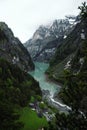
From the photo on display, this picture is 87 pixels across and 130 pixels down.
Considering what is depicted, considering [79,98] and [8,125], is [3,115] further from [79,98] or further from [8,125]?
[79,98]

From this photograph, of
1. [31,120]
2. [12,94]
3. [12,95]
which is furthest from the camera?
[31,120]

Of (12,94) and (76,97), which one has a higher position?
(12,94)

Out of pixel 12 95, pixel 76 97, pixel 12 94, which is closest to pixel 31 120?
pixel 12 94

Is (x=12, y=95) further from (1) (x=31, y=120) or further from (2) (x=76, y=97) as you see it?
(2) (x=76, y=97)

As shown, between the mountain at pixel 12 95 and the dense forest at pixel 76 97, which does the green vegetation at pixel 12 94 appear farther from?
the dense forest at pixel 76 97

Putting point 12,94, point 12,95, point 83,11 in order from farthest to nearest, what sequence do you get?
point 12,94 < point 12,95 < point 83,11

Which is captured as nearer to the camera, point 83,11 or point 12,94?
point 83,11

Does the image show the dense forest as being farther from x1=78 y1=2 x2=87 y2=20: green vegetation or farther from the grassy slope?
the grassy slope

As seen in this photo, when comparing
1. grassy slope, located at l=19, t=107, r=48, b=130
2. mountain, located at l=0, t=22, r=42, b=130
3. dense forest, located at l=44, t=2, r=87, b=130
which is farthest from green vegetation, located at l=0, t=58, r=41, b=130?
dense forest, located at l=44, t=2, r=87, b=130

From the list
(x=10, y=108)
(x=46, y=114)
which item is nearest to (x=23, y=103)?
(x=46, y=114)

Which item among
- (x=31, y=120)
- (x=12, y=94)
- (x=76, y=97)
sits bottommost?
(x=31, y=120)
